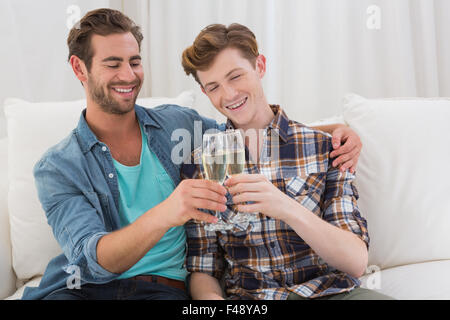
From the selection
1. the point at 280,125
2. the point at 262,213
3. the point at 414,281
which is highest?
the point at 280,125

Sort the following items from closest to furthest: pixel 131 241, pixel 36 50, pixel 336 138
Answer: pixel 131 241
pixel 336 138
pixel 36 50

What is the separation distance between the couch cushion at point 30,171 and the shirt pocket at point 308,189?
0.78 meters

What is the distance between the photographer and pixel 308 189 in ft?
4.08

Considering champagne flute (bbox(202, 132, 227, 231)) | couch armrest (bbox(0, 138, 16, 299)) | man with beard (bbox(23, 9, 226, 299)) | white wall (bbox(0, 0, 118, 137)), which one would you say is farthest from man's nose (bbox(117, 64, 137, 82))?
white wall (bbox(0, 0, 118, 137))

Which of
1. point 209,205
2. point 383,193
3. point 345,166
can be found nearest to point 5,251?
point 209,205

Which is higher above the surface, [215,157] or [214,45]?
[214,45]

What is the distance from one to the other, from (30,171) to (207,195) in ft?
2.73

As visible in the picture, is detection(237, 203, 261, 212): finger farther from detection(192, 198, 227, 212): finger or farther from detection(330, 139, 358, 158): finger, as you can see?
detection(330, 139, 358, 158): finger

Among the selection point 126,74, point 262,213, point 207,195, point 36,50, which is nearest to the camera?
point 207,195

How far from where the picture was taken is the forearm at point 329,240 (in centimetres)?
104

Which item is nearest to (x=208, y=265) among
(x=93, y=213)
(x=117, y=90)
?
(x=93, y=213)

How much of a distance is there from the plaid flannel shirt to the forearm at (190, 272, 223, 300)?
0.02 metres

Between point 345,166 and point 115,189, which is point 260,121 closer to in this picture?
point 345,166
